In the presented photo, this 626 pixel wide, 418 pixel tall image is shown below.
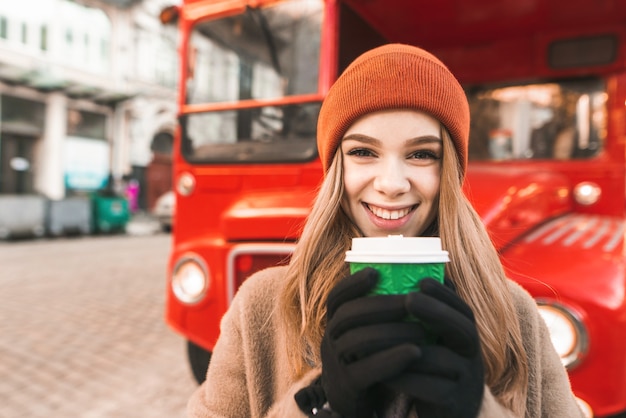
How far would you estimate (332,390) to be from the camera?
0.90 meters

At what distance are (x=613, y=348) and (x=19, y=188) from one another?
60.1 feet

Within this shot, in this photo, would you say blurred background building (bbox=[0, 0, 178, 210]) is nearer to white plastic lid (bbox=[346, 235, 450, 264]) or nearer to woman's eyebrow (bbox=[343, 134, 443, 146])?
woman's eyebrow (bbox=[343, 134, 443, 146])

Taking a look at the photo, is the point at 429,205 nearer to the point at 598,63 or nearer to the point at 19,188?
the point at 598,63

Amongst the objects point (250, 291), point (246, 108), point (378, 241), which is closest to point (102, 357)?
point (246, 108)

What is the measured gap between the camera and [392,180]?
114cm

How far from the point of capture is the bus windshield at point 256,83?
283 cm

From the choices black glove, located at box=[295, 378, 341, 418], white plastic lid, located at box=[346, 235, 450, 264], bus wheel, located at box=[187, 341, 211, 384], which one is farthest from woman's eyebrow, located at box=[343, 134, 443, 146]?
bus wheel, located at box=[187, 341, 211, 384]

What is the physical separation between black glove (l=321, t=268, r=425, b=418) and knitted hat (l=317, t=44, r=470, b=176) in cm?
48

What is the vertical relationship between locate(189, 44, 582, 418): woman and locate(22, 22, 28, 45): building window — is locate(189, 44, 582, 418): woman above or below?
below

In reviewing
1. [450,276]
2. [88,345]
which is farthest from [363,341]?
[88,345]

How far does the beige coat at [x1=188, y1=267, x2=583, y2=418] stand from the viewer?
47.5 inches

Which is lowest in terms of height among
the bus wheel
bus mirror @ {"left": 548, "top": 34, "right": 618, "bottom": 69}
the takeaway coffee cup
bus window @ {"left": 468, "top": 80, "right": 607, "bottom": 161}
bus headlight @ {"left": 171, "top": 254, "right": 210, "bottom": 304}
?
the bus wheel

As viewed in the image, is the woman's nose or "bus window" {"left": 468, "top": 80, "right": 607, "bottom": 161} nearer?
the woman's nose

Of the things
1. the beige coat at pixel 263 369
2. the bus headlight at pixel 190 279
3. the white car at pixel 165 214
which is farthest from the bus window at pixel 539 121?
the white car at pixel 165 214
